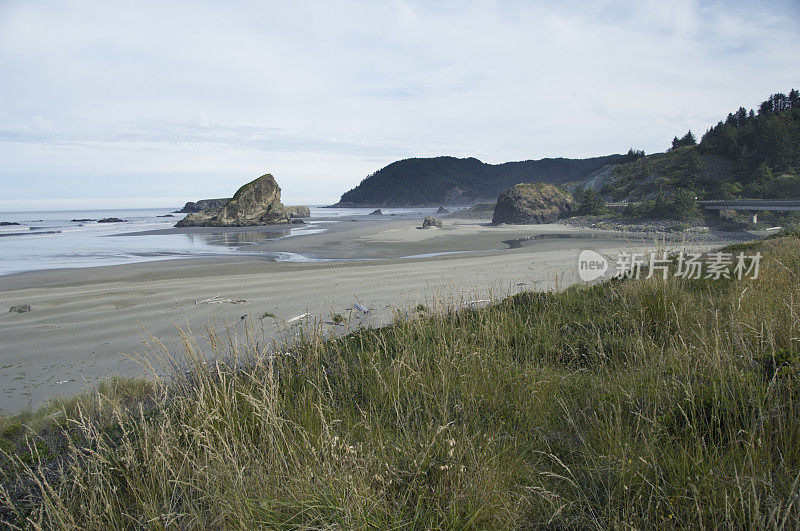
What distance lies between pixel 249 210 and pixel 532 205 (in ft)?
98.7

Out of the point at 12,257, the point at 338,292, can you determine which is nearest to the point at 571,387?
the point at 338,292

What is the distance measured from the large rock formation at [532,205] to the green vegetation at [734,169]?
7.16 metres

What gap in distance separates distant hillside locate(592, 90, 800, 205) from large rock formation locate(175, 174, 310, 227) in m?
38.9

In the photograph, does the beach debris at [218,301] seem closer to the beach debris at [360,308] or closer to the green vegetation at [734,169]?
the beach debris at [360,308]

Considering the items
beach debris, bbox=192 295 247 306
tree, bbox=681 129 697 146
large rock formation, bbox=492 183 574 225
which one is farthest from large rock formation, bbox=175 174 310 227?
tree, bbox=681 129 697 146

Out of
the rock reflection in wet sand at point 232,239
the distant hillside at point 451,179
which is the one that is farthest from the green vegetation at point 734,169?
the distant hillside at point 451,179

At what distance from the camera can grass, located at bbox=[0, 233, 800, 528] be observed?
2217 mm

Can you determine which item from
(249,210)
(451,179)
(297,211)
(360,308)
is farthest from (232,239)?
(451,179)

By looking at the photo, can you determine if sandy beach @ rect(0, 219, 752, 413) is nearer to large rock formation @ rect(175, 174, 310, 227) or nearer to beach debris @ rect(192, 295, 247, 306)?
beach debris @ rect(192, 295, 247, 306)

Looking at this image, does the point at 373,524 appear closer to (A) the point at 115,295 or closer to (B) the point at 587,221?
(A) the point at 115,295

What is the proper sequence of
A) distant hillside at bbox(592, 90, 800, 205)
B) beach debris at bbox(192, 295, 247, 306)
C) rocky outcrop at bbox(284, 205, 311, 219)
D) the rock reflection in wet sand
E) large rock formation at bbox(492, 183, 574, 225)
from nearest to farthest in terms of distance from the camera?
beach debris at bbox(192, 295, 247, 306), the rock reflection in wet sand, distant hillside at bbox(592, 90, 800, 205), large rock formation at bbox(492, 183, 574, 225), rocky outcrop at bbox(284, 205, 311, 219)

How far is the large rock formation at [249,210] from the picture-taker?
4359 centimetres

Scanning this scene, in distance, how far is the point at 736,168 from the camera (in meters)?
45.3

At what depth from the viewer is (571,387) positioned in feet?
12.6
